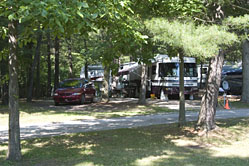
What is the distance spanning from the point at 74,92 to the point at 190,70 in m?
9.22

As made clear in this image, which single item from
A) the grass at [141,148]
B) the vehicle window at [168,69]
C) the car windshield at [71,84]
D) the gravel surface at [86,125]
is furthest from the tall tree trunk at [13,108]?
the vehicle window at [168,69]

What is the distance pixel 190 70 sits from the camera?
23578mm

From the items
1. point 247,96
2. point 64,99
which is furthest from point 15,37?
point 247,96

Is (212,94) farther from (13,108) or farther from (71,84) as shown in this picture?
(71,84)

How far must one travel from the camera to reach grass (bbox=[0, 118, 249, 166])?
6301 mm

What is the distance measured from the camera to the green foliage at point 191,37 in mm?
7359

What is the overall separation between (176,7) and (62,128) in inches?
213

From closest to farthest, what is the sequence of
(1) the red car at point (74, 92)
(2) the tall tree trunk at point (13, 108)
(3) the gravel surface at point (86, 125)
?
(2) the tall tree trunk at point (13, 108), (3) the gravel surface at point (86, 125), (1) the red car at point (74, 92)

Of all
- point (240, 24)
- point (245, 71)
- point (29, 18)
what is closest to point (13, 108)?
point (29, 18)

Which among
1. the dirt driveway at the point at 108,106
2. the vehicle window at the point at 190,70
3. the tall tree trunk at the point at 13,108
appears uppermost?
the vehicle window at the point at 190,70

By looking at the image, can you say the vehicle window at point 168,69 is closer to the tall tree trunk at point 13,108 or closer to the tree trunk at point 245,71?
the tree trunk at point 245,71

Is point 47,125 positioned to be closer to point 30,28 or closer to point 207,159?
point 30,28

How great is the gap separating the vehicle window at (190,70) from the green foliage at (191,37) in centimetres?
1569

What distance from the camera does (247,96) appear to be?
65.2 feet
